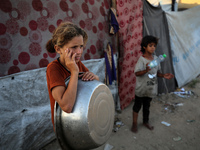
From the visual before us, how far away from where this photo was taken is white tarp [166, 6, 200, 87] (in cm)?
438

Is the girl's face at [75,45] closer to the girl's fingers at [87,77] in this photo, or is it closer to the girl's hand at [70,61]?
the girl's hand at [70,61]

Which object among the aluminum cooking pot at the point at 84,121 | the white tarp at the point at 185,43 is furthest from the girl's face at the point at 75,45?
the white tarp at the point at 185,43

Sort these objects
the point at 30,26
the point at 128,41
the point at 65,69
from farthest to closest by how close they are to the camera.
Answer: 1. the point at 128,41
2. the point at 30,26
3. the point at 65,69

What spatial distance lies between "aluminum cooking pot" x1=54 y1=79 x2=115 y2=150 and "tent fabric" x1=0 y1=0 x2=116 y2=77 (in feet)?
3.91

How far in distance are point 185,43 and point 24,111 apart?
5.24 m

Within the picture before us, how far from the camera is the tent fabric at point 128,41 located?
3.07 metres

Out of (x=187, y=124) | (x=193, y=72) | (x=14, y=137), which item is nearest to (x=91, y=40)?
(x=14, y=137)

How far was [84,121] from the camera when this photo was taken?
0.84 m

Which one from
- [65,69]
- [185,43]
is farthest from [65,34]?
[185,43]

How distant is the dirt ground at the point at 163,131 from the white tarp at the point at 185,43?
142 centimetres

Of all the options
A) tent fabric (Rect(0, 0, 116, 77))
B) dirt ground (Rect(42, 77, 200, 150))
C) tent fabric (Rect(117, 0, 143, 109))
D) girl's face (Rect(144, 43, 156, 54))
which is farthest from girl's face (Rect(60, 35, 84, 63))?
tent fabric (Rect(117, 0, 143, 109))

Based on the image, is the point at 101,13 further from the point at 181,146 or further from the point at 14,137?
the point at 181,146

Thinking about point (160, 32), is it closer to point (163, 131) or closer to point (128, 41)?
point (128, 41)

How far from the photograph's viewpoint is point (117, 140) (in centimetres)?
236
